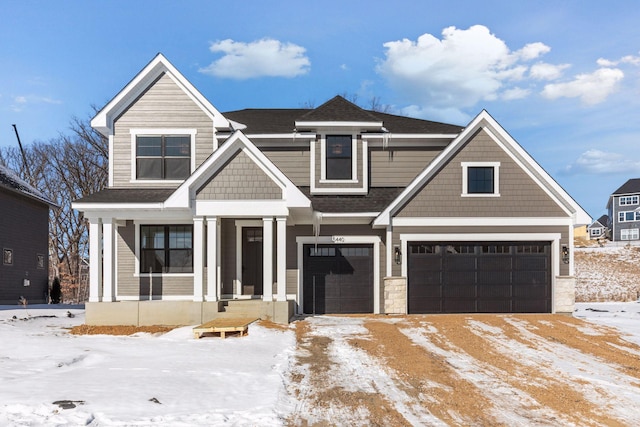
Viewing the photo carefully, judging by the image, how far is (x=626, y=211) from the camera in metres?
64.8

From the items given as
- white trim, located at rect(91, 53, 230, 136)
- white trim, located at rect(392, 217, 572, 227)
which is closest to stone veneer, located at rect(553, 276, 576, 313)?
white trim, located at rect(392, 217, 572, 227)

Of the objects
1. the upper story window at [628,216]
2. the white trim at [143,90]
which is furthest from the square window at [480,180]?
the upper story window at [628,216]

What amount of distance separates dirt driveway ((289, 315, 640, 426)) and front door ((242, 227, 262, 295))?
2.95 m

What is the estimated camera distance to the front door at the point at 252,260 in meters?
16.3

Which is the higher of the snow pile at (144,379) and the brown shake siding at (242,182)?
the brown shake siding at (242,182)

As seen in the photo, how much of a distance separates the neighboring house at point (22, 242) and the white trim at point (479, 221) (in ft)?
57.7

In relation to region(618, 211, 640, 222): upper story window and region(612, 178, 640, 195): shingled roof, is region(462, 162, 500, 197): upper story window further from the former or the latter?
region(618, 211, 640, 222): upper story window

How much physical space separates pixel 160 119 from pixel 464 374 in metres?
12.4

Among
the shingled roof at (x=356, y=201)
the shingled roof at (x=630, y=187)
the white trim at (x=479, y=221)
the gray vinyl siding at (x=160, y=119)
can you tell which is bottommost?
the white trim at (x=479, y=221)

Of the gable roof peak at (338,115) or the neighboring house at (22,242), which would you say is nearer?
the gable roof peak at (338,115)

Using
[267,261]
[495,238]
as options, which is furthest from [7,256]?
[495,238]

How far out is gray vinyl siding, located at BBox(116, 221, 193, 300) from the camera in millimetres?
15898

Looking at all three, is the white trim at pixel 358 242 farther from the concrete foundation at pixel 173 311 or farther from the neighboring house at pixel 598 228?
the neighboring house at pixel 598 228

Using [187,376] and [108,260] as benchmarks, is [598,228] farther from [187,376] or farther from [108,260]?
[187,376]
